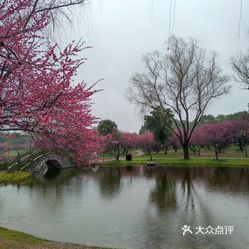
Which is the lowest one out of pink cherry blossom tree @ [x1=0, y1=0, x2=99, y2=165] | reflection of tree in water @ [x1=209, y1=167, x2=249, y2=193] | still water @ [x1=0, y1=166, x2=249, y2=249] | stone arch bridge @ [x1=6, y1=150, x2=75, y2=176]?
still water @ [x1=0, y1=166, x2=249, y2=249]

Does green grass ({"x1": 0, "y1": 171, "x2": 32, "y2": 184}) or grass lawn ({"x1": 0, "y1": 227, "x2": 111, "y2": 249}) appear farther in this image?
green grass ({"x1": 0, "y1": 171, "x2": 32, "y2": 184})

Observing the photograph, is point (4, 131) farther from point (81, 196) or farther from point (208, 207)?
point (81, 196)

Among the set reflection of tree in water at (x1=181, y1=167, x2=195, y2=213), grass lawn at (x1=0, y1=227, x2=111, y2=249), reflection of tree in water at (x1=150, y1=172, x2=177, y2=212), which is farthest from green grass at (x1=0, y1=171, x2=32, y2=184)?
grass lawn at (x1=0, y1=227, x2=111, y2=249)

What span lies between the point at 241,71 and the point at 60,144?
29751mm

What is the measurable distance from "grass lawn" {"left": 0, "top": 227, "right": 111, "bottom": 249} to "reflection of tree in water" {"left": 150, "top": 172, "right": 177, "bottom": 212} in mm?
6339

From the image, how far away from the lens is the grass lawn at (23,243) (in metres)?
8.06

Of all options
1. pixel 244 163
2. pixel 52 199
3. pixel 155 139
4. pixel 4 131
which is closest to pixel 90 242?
pixel 4 131

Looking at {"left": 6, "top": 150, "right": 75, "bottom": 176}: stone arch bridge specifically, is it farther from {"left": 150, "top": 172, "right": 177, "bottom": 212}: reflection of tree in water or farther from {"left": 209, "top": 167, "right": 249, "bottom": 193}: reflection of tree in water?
{"left": 209, "top": 167, "right": 249, "bottom": 193}: reflection of tree in water

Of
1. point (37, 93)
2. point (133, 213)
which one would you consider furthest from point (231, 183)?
point (37, 93)

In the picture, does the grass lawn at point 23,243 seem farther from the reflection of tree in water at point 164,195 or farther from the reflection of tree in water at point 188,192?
the reflection of tree in water at point 188,192

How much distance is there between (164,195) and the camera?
18.2 meters

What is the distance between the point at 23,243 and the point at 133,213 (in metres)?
6.13

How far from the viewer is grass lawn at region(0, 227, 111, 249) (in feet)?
26.4

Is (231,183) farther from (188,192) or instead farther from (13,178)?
(13,178)
